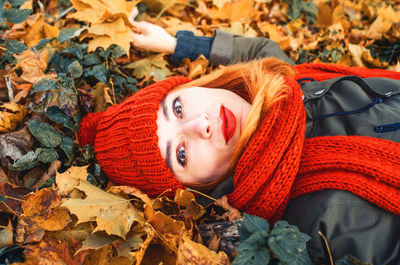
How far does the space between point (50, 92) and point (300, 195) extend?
63.2 inches

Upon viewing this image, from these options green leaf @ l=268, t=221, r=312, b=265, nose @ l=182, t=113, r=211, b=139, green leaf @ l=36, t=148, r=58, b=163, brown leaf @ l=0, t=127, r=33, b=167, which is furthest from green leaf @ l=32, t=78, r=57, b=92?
green leaf @ l=268, t=221, r=312, b=265

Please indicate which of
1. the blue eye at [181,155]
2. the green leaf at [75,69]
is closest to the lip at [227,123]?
the blue eye at [181,155]

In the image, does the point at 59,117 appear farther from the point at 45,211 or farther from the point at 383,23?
the point at 383,23

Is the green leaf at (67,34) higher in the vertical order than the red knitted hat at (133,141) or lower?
higher

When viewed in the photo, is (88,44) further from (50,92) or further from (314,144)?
(314,144)

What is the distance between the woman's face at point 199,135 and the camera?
1.55 m

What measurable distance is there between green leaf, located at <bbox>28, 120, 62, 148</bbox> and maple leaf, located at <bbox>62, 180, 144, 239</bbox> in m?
0.39

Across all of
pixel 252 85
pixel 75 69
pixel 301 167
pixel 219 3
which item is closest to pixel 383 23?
pixel 219 3

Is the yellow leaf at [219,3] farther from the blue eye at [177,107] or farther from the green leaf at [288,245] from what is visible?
the green leaf at [288,245]

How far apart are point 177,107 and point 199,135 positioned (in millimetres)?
272

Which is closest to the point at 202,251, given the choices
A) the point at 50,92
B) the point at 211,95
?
the point at 211,95

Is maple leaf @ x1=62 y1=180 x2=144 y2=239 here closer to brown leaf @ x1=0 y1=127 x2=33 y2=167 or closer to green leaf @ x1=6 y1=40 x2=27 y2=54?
brown leaf @ x1=0 y1=127 x2=33 y2=167

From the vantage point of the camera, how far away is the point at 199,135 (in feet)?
5.02

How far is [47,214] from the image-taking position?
1.33 m
